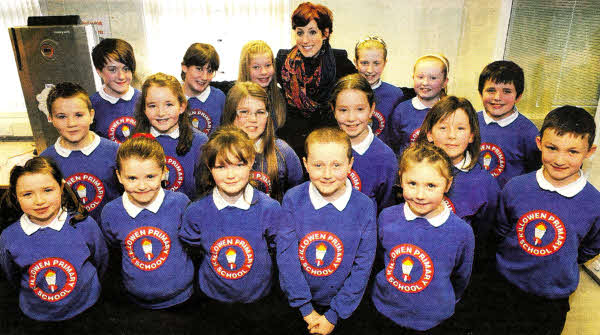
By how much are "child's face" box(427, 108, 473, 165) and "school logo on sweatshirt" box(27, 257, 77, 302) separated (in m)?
1.56

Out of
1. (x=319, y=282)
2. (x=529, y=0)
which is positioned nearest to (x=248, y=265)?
(x=319, y=282)

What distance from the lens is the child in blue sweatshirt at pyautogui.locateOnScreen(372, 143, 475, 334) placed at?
148 centimetres

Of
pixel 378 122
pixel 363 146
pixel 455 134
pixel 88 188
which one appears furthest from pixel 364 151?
pixel 88 188

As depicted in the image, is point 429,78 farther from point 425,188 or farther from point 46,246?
point 46,246

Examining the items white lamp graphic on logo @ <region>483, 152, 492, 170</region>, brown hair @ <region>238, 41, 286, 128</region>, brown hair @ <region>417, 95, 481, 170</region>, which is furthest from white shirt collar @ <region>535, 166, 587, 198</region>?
brown hair @ <region>238, 41, 286, 128</region>

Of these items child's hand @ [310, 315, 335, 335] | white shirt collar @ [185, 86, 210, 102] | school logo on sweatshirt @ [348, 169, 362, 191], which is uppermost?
white shirt collar @ [185, 86, 210, 102]

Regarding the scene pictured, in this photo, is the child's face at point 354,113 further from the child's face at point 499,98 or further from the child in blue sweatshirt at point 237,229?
the child's face at point 499,98

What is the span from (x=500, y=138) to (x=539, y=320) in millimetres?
918

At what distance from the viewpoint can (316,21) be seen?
249 centimetres

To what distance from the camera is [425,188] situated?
4.82 ft

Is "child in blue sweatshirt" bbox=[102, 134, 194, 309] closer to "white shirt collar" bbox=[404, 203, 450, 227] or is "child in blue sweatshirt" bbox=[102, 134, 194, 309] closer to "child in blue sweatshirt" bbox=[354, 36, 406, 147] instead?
"white shirt collar" bbox=[404, 203, 450, 227]

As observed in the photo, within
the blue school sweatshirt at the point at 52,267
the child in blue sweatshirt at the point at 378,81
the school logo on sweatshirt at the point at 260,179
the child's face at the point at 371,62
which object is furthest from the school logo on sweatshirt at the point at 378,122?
the blue school sweatshirt at the point at 52,267

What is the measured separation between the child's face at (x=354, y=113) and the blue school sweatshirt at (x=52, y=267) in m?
1.17

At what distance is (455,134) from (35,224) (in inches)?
67.1
